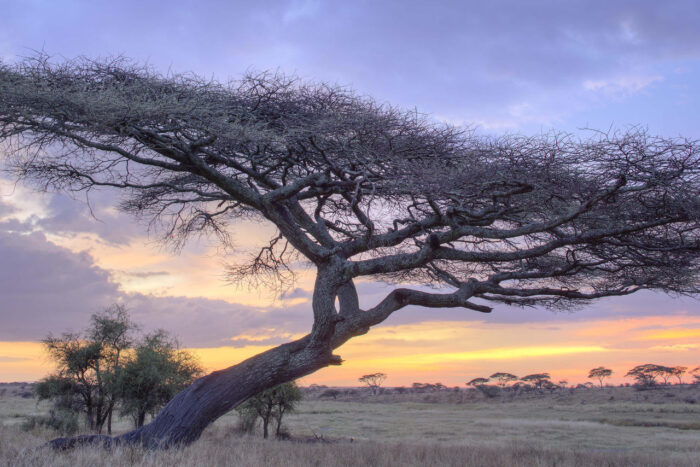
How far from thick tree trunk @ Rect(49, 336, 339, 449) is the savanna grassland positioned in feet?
1.48

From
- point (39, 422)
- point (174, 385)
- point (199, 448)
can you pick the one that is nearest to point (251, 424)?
point (174, 385)

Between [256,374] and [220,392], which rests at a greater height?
[256,374]

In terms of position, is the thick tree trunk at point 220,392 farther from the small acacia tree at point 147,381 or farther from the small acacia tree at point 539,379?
the small acacia tree at point 539,379

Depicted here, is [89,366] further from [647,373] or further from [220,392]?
[647,373]

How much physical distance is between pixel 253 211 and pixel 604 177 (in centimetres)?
820

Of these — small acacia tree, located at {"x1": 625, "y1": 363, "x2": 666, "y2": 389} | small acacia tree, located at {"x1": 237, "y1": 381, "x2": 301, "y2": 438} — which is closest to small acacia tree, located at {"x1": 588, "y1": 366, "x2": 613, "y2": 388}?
small acacia tree, located at {"x1": 625, "y1": 363, "x2": 666, "y2": 389}

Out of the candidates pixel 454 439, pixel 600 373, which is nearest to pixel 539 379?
pixel 600 373

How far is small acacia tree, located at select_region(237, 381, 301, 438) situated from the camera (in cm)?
2481

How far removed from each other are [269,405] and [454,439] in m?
8.32

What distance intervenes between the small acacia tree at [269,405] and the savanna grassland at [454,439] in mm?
881

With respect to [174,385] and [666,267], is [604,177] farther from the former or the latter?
[174,385]

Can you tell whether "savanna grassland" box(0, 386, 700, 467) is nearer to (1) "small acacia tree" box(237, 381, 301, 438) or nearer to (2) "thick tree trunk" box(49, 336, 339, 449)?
(2) "thick tree trunk" box(49, 336, 339, 449)

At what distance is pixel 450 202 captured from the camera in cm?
1063

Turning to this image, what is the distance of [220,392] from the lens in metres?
10.5
